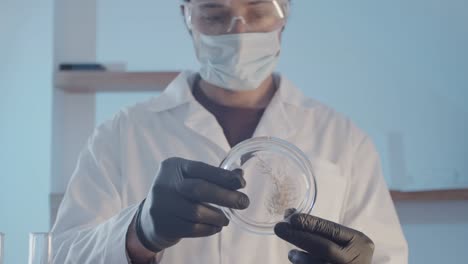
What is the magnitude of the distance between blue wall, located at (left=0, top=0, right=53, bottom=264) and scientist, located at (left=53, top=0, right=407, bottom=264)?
3.40 feet

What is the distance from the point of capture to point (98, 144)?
4.09 ft

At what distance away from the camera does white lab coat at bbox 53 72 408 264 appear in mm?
1159

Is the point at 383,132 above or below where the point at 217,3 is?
below

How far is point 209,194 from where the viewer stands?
0.85 m

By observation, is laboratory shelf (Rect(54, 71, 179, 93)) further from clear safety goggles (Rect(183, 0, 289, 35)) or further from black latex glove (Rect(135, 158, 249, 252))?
black latex glove (Rect(135, 158, 249, 252))

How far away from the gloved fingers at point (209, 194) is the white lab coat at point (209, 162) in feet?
0.88

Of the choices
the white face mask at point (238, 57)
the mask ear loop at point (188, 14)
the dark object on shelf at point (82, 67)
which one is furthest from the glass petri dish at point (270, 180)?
the dark object on shelf at point (82, 67)

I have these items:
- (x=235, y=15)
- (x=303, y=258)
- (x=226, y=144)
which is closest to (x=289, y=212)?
(x=303, y=258)

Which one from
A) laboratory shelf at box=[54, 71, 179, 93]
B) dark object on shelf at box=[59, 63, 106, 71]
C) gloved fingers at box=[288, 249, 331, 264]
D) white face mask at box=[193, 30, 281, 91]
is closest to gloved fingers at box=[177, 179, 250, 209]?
gloved fingers at box=[288, 249, 331, 264]

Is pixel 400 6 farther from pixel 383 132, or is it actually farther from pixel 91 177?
pixel 91 177

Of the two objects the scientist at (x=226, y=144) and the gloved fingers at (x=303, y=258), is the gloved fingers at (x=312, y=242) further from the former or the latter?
the scientist at (x=226, y=144)

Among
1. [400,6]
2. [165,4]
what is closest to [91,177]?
[165,4]

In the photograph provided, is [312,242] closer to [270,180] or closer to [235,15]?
[270,180]

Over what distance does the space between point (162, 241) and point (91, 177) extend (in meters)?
0.36
